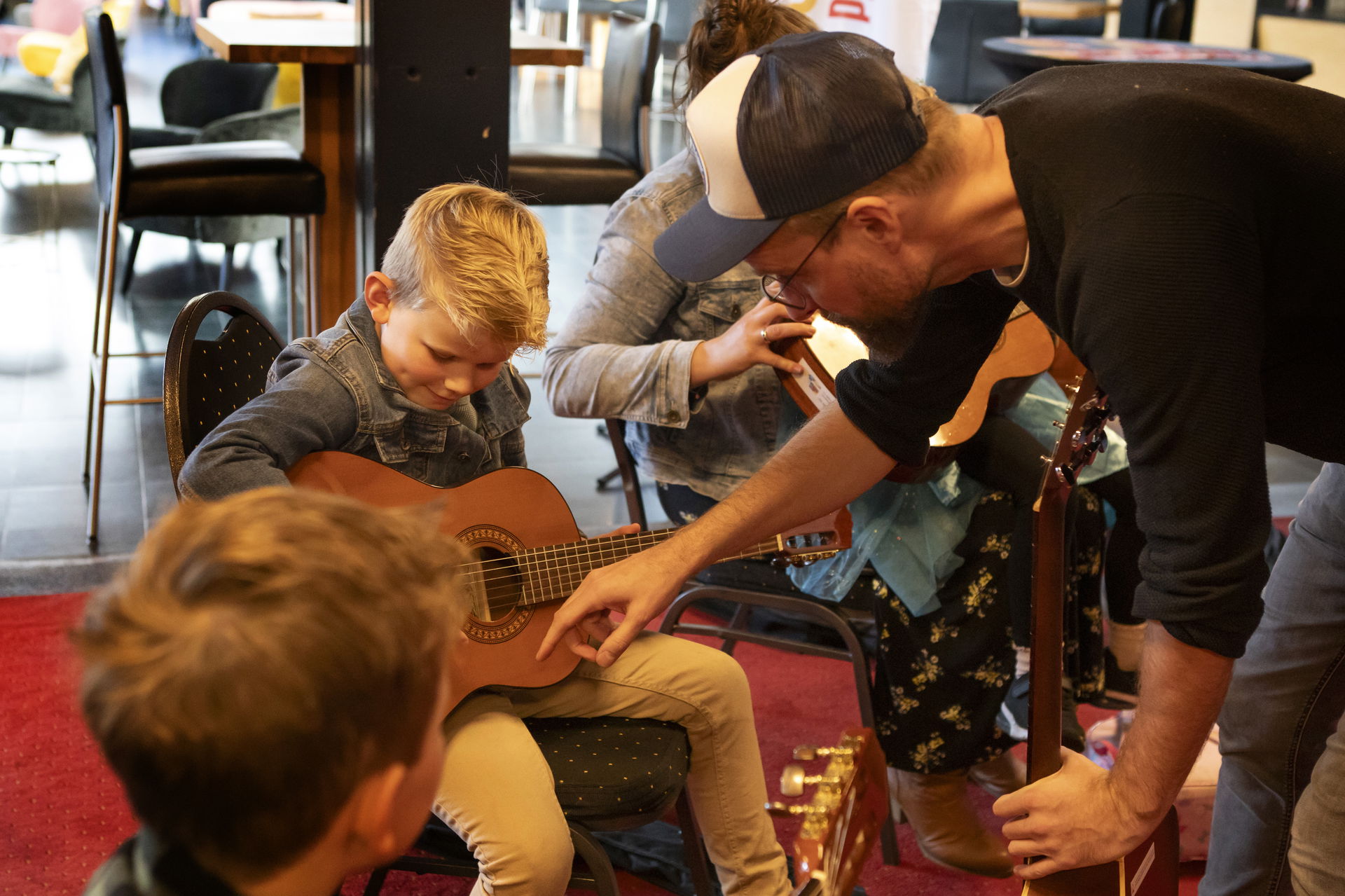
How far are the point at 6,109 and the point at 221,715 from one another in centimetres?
682

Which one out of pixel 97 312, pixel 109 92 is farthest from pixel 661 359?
pixel 97 312

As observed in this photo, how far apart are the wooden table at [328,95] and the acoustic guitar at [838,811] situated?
7.48ft

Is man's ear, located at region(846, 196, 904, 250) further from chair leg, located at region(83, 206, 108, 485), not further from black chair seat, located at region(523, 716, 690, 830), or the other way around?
chair leg, located at region(83, 206, 108, 485)

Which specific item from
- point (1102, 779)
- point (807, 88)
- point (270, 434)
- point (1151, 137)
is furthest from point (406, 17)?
point (1102, 779)

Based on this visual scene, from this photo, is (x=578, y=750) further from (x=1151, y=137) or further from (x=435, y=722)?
(x=1151, y=137)

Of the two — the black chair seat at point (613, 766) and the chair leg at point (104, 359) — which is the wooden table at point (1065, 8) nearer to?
the chair leg at point (104, 359)

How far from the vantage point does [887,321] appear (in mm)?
1353

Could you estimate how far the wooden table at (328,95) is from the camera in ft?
10.2

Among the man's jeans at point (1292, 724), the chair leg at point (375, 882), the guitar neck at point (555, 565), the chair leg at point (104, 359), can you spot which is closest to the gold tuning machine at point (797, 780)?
the guitar neck at point (555, 565)

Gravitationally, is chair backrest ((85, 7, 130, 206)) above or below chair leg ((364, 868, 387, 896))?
above

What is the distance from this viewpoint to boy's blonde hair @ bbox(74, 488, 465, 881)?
75 centimetres

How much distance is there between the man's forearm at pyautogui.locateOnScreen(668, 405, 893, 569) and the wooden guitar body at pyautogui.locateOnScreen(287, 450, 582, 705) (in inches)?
8.9

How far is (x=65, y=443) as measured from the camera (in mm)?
3711

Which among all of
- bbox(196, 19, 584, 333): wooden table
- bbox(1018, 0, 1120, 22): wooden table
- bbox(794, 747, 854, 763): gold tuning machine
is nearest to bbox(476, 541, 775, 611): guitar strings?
bbox(794, 747, 854, 763): gold tuning machine
